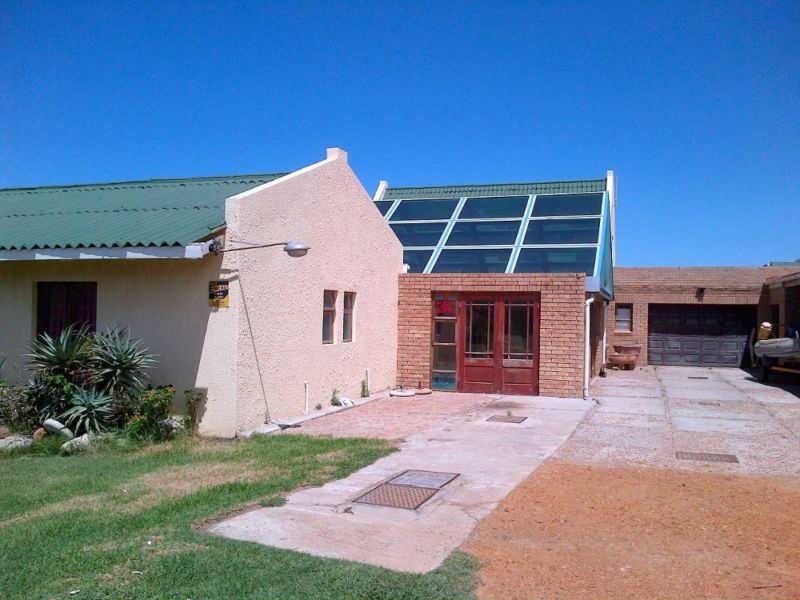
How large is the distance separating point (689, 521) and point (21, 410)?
8658 mm

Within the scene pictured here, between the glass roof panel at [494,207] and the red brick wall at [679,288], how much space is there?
31.5 feet

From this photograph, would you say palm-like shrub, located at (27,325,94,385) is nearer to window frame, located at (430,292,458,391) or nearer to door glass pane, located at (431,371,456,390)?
window frame, located at (430,292,458,391)

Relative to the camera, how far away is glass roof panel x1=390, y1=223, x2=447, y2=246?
18250 millimetres

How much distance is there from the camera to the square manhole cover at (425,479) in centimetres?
769

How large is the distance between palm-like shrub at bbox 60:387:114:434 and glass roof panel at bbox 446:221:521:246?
32.8 feet

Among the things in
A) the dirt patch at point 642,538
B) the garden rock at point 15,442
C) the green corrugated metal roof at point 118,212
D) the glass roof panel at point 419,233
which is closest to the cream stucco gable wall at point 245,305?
the green corrugated metal roof at point 118,212

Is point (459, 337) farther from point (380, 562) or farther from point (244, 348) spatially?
point (380, 562)

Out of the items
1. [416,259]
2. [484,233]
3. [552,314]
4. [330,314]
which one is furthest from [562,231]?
[330,314]

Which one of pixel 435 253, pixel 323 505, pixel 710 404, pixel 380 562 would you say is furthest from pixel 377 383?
pixel 380 562

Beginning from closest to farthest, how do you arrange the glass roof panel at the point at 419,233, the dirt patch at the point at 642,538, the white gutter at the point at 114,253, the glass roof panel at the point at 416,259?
the dirt patch at the point at 642,538, the white gutter at the point at 114,253, the glass roof panel at the point at 416,259, the glass roof panel at the point at 419,233

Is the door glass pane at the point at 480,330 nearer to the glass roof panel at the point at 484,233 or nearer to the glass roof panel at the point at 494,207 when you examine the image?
the glass roof panel at the point at 484,233

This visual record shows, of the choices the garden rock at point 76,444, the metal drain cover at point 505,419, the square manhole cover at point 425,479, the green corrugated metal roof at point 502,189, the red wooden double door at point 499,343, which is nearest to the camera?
the square manhole cover at point 425,479

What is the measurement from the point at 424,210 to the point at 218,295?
1038cm

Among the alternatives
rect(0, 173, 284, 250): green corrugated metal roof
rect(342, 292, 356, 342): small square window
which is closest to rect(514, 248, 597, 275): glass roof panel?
rect(342, 292, 356, 342): small square window
